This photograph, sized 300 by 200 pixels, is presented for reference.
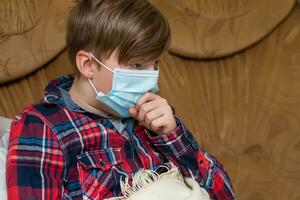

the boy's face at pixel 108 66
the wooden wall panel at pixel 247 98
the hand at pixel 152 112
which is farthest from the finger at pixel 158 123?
the wooden wall panel at pixel 247 98

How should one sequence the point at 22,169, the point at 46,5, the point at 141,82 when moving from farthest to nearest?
the point at 46,5 → the point at 141,82 → the point at 22,169

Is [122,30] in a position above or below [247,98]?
above

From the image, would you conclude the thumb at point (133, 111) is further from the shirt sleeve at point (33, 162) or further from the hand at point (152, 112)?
the shirt sleeve at point (33, 162)

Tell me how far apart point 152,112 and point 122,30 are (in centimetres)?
18

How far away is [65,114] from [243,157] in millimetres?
710

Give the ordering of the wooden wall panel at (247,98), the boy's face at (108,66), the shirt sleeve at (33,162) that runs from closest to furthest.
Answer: the shirt sleeve at (33,162), the boy's face at (108,66), the wooden wall panel at (247,98)

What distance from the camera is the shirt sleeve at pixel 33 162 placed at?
3.18 feet

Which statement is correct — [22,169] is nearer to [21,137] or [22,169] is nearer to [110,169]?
[21,137]

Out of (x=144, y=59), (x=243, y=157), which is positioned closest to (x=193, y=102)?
(x=243, y=157)

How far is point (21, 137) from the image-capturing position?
1.01 metres

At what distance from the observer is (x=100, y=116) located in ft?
3.71

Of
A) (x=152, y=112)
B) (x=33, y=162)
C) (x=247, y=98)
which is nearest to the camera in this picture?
(x=33, y=162)

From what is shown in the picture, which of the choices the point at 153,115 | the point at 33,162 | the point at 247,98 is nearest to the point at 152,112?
the point at 153,115

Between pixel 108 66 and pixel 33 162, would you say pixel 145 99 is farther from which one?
pixel 33 162
